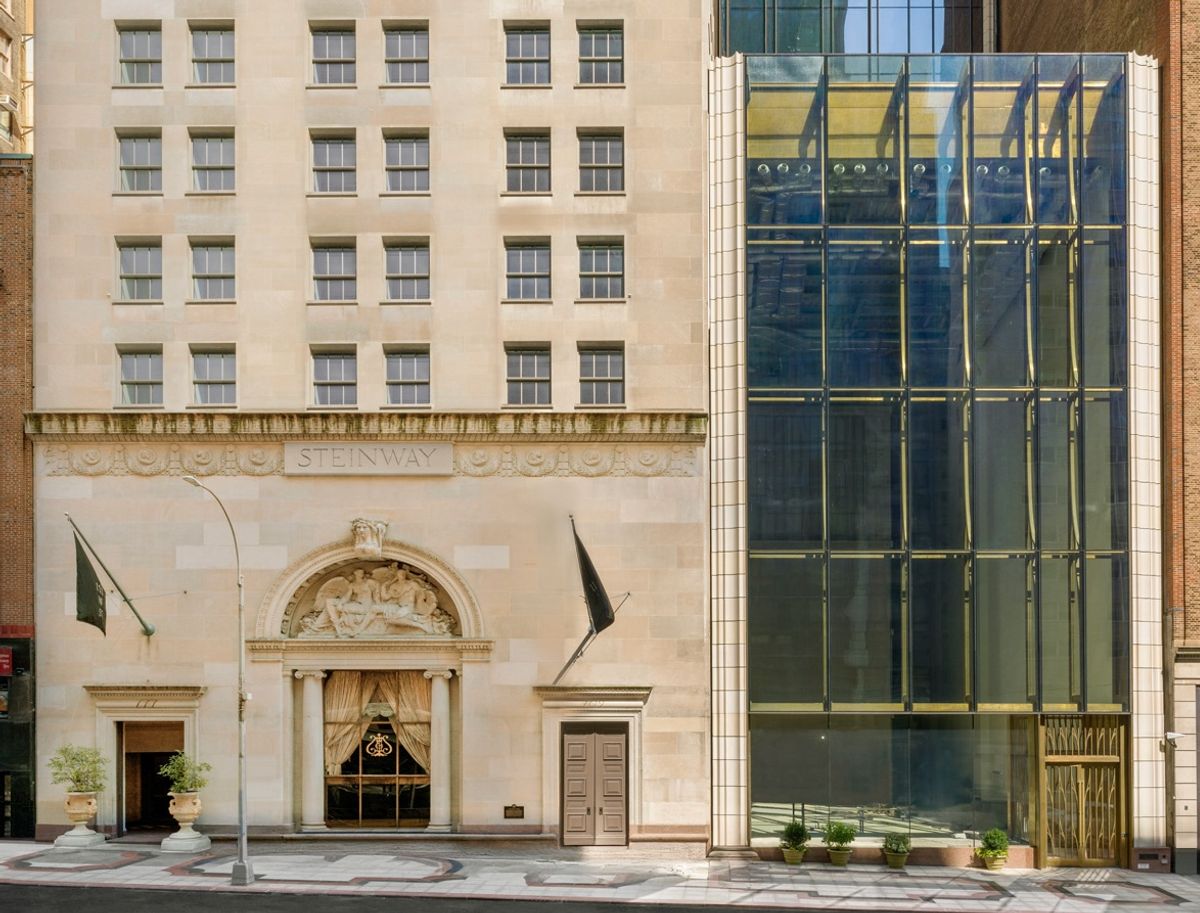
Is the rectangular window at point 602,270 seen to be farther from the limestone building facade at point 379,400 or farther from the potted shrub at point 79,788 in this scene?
the potted shrub at point 79,788

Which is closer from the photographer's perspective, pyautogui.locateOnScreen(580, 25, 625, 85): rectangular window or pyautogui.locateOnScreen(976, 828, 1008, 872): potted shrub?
pyautogui.locateOnScreen(976, 828, 1008, 872): potted shrub

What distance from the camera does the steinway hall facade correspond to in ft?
98.9

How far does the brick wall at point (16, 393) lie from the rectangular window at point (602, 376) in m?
15.7

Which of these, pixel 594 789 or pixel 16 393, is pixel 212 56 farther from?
pixel 594 789

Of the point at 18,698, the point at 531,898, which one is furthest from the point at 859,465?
the point at 18,698

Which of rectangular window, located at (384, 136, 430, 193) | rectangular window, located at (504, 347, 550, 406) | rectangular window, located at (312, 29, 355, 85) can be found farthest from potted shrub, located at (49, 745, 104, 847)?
rectangular window, located at (312, 29, 355, 85)

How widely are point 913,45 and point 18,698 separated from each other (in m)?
36.8

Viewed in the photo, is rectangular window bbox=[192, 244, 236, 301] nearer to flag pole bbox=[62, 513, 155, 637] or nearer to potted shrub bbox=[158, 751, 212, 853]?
flag pole bbox=[62, 513, 155, 637]

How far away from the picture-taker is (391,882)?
26.8m

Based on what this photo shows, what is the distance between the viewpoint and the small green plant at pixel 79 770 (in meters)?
29.8

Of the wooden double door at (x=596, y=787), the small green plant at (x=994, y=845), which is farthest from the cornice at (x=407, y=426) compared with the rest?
the small green plant at (x=994, y=845)

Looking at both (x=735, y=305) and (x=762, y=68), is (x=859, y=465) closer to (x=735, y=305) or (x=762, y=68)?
(x=735, y=305)

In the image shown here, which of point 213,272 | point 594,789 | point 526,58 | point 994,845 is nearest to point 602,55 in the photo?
point 526,58

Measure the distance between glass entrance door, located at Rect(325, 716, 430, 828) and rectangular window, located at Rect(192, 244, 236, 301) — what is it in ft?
43.3
